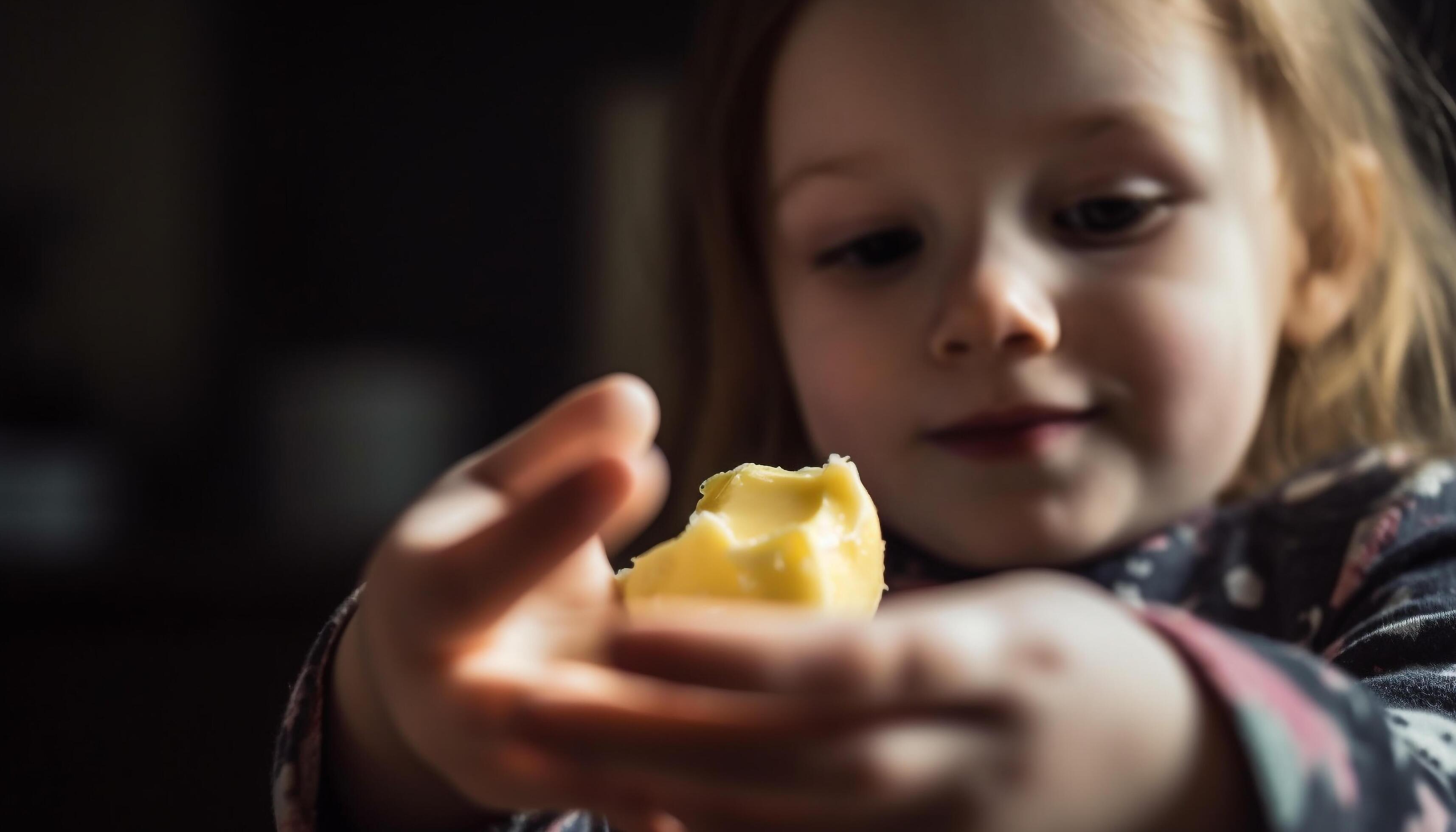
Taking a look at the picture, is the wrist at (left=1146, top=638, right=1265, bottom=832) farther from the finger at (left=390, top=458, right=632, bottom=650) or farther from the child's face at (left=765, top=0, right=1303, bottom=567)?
the child's face at (left=765, top=0, right=1303, bottom=567)

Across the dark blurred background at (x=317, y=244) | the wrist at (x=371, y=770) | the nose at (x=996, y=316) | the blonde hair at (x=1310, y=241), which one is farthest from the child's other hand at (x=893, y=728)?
the dark blurred background at (x=317, y=244)

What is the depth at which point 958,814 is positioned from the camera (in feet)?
0.98

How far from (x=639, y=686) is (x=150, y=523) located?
2.06 metres

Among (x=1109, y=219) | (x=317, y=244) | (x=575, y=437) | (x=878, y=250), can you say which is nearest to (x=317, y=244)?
(x=317, y=244)

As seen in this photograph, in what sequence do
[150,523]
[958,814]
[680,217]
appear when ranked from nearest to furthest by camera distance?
[958,814], [680,217], [150,523]

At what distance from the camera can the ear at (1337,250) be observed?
876 millimetres

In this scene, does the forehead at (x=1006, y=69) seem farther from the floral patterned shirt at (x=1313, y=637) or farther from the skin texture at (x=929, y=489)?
the floral patterned shirt at (x=1313, y=637)

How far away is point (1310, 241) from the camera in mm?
876

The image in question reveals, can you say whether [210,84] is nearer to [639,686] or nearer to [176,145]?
[176,145]

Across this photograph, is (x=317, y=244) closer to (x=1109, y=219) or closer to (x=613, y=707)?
(x=1109, y=219)

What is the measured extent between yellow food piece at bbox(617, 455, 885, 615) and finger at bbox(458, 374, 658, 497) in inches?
1.9

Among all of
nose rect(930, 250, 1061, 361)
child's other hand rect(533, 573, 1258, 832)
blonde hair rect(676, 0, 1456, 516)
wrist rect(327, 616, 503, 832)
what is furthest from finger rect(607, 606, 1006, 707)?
blonde hair rect(676, 0, 1456, 516)

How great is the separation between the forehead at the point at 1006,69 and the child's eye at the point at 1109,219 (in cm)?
5

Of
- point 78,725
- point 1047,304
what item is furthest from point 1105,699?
point 78,725
